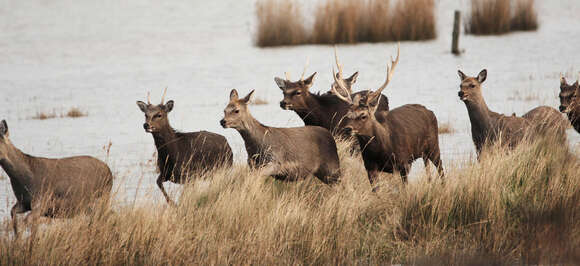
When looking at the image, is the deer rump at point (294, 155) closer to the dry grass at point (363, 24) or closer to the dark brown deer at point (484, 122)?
the dark brown deer at point (484, 122)

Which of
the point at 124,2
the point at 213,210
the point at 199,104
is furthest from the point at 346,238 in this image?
the point at 124,2

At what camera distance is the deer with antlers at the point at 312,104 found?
9625 mm

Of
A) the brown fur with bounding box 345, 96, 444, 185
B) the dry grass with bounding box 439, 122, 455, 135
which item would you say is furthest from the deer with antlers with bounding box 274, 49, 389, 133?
the dry grass with bounding box 439, 122, 455, 135

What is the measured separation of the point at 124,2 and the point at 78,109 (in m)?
18.5

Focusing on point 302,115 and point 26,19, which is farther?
point 26,19

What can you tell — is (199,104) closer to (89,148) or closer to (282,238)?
(89,148)

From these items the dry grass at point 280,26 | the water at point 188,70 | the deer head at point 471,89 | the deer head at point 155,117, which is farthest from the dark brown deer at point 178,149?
the dry grass at point 280,26

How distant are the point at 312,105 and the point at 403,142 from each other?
208 cm

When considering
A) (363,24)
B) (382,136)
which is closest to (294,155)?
(382,136)

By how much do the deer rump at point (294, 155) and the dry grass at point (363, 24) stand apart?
586 inches

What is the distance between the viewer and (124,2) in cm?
3278

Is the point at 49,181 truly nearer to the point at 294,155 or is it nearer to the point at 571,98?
the point at 294,155

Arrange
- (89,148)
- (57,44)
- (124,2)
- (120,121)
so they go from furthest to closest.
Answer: (124,2) < (57,44) < (120,121) < (89,148)

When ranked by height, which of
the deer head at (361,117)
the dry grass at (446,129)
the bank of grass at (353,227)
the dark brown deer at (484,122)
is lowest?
the dry grass at (446,129)
